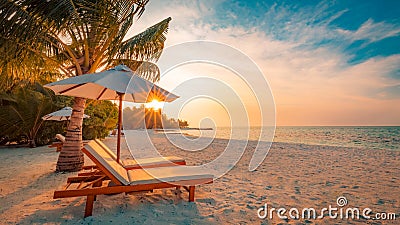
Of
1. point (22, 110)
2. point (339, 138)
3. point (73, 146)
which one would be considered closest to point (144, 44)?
point (73, 146)

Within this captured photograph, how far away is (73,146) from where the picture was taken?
5258 mm

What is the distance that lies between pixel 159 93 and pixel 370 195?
4.27m

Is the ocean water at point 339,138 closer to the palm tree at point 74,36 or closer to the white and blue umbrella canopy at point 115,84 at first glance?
the white and blue umbrella canopy at point 115,84

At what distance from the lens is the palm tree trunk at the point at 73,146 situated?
5199 mm

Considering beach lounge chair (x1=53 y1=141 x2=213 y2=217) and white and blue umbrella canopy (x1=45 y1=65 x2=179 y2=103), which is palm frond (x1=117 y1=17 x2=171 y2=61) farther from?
beach lounge chair (x1=53 y1=141 x2=213 y2=217)

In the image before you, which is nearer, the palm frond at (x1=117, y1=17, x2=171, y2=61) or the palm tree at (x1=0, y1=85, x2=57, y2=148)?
the palm frond at (x1=117, y1=17, x2=171, y2=61)

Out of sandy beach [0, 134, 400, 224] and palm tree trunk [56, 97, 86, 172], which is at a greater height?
palm tree trunk [56, 97, 86, 172]

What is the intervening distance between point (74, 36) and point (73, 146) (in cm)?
269

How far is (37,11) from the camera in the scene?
4215 millimetres

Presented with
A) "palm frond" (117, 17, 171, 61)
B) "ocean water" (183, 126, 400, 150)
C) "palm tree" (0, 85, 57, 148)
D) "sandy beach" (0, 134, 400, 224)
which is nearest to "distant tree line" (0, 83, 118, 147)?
"palm tree" (0, 85, 57, 148)

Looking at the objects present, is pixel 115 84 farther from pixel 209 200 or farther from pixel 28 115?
pixel 28 115

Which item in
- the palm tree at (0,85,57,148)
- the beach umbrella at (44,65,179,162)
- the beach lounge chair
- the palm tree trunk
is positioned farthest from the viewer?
the palm tree at (0,85,57,148)

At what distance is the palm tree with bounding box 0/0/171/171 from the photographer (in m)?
4.23

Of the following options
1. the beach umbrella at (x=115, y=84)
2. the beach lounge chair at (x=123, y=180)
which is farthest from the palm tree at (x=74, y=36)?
the beach lounge chair at (x=123, y=180)
